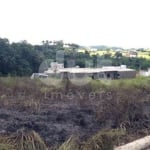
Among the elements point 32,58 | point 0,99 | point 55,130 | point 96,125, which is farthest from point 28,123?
point 32,58

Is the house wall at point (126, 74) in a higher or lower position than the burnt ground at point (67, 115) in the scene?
lower

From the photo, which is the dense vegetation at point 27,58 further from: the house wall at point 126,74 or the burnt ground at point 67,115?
the burnt ground at point 67,115

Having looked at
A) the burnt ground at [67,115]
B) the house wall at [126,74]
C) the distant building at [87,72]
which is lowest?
the house wall at [126,74]

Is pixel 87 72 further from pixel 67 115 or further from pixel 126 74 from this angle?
pixel 67 115

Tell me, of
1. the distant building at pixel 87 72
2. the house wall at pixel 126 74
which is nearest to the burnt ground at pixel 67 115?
the distant building at pixel 87 72

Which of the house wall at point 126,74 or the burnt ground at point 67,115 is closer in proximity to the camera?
the burnt ground at point 67,115

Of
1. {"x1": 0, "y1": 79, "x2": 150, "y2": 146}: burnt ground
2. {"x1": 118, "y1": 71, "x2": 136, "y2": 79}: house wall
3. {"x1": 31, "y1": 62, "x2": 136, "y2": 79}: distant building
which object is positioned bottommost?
{"x1": 118, "y1": 71, "x2": 136, "y2": 79}: house wall

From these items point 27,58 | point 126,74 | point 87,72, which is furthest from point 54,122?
point 126,74

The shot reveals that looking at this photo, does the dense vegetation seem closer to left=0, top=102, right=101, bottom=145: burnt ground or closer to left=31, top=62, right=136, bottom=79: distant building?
left=31, top=62, right=136, bottom=79: distant building

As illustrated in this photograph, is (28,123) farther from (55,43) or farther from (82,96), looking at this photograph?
(55,43)

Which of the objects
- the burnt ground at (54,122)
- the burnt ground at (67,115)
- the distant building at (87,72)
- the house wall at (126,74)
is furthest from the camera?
the house wall at (126,74)

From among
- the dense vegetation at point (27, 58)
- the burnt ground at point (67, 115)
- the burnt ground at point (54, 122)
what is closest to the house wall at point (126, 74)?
the dense vegetation at point (27, 58)

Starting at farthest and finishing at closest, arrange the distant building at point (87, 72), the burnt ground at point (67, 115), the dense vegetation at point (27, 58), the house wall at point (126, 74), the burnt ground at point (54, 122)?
the house wall at point (126, 74) → the dense vegetation at point (27, 58) → the distant building at point (87, 72) → the burnt ground at point (67, 115) → the burnt ground at point (54, 122)

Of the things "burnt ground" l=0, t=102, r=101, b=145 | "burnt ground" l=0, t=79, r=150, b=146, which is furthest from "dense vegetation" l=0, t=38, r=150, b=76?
"burnt ground" l=0, t=102, r=101, b=145
